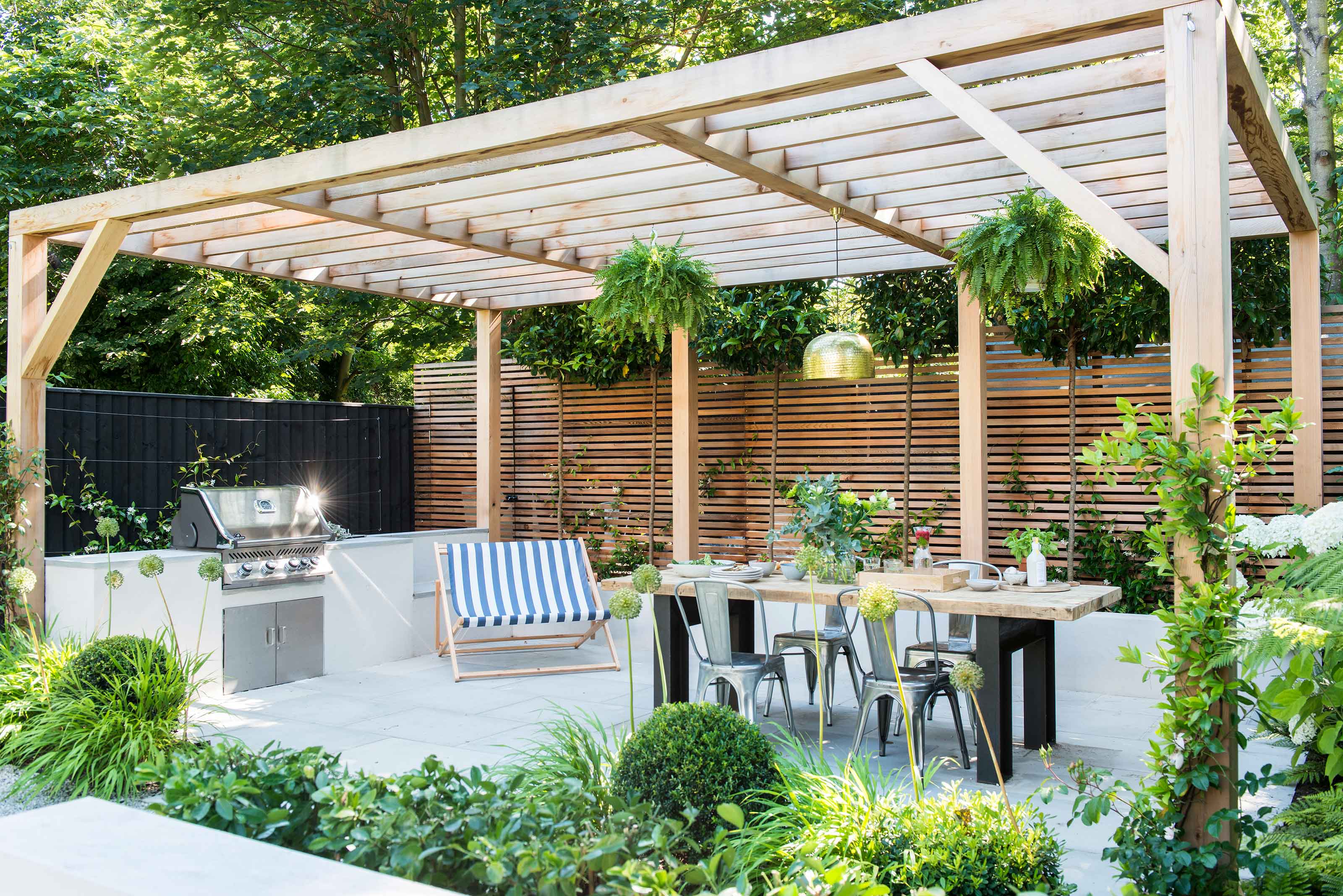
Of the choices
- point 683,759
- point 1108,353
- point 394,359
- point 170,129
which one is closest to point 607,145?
point 683,759

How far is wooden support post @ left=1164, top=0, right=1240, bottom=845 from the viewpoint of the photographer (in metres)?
2.82

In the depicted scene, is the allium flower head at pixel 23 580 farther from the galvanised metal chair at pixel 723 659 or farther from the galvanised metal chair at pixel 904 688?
the galvanised metal chair at pixel 904 688

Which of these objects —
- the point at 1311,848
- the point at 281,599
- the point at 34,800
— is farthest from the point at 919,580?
the point at 281,599

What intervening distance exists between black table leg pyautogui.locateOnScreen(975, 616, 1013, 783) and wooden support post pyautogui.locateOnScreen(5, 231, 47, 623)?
485 cm

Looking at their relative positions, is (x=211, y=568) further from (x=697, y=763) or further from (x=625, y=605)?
(x=697, y=763)

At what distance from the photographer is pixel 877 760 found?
4625mm

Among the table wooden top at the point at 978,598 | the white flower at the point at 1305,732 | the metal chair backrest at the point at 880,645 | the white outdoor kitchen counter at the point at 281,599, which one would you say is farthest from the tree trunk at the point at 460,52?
the white flower at the point at 1305,732

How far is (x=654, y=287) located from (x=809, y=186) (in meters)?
1.09

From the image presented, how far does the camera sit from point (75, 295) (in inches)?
222

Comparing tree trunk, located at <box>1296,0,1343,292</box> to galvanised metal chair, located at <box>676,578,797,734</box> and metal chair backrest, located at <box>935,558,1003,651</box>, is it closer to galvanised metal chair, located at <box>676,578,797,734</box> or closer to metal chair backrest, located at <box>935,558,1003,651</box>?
metal chair backrest, located at <box>935,558,1003,651</box>

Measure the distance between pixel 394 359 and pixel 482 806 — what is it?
1350cm

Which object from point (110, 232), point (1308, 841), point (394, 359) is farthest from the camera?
point (394, 359)

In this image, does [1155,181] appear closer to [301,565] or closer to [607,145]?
[607,145]

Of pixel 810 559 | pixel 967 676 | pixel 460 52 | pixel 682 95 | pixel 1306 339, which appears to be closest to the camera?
pixel 967 676
